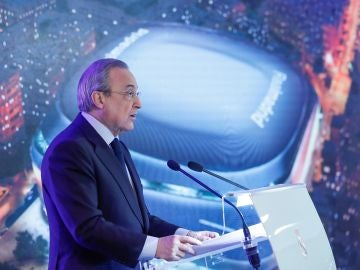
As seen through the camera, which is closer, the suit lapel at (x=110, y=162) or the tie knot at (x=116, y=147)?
the suit lapel at (x=110, y=162)

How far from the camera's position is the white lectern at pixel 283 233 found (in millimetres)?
1742

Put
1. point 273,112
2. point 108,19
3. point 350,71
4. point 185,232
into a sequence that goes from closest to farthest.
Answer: point 185,232 → point 108,19 → point 273,112 → point 350,71

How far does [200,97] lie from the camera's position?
3918mm

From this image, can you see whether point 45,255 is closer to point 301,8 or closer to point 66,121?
point 66,121

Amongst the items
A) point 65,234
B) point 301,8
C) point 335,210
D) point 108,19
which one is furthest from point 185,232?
point 301,8

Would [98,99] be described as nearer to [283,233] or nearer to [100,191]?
[100,191]

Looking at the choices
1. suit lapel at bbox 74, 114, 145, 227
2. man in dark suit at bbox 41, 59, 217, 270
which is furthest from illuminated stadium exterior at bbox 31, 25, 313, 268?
suit lapel at bbox 74, 114, 145, 227

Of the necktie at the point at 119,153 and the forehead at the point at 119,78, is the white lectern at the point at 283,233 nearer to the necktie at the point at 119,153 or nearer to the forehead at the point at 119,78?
the necktie at the point at 119,153

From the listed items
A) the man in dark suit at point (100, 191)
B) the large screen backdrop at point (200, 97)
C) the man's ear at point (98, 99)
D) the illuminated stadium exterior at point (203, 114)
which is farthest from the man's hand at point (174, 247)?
the illuminated stadium exterior at point (203, 114)

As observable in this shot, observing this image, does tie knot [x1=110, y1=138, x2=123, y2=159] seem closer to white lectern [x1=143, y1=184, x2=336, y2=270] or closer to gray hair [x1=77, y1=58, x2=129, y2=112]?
gray hair [x1=77, y1=58, x2=129, y2=112]

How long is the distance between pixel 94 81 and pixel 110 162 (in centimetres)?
33

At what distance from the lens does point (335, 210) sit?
169 inches

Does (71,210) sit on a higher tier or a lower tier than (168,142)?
lower

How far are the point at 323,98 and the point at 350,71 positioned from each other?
35 cm
